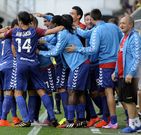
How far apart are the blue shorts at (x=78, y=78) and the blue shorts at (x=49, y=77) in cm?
65

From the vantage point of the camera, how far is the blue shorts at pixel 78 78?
38.7ft

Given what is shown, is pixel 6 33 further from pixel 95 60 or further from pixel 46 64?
pixel 95 60

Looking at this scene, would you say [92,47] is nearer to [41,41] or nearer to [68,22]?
[68,22]

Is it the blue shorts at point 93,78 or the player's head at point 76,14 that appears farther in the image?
the player's head at point 76,14

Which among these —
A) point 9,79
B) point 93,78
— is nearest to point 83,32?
point 93,78

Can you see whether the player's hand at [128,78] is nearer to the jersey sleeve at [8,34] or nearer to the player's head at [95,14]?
the player's head at [95,14]

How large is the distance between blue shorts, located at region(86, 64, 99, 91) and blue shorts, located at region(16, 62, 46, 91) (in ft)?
2.82

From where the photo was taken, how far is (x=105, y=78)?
11.8 metres

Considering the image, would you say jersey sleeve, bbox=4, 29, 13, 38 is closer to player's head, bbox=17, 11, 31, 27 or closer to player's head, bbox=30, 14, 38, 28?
player's head, bbox=17, 11, 31, 27

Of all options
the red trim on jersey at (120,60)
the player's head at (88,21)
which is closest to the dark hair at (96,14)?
the player's head at (88,21)

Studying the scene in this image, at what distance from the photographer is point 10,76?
12.2 m

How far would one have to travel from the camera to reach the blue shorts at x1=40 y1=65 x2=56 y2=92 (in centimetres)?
1236

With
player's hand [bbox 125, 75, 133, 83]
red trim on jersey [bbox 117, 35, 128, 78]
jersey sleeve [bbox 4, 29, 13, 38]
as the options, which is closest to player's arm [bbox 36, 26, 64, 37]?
jersey sleeve [bbox 4, 29, 13, 38]

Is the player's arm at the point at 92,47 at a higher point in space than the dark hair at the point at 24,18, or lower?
lower
